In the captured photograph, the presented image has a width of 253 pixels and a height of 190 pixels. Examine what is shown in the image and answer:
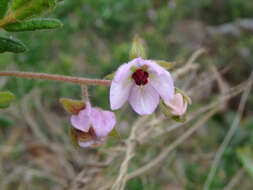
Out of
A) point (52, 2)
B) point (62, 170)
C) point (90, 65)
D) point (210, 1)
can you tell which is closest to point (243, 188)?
point (62, 170)

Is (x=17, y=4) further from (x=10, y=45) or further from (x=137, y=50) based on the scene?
(x=137, y=50)

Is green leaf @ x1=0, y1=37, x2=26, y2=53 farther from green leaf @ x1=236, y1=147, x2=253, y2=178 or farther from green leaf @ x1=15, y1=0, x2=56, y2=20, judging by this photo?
green leaf @ x1=236, y1=147, x2=253, y2=178

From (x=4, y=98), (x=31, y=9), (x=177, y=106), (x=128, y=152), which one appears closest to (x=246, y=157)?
(x=128, y=152)

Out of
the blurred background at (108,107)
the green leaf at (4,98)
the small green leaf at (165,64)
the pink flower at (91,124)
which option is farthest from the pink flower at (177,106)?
the blurred background at (108,107)

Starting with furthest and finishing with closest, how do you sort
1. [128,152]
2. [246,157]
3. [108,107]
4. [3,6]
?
[108,107]
[246,157]
[128,152]
[3,6]

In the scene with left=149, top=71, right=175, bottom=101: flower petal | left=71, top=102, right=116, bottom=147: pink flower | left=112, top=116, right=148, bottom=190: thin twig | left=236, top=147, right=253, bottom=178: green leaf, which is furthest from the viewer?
left=236, top=147, right=253, bottom=178: green leaf

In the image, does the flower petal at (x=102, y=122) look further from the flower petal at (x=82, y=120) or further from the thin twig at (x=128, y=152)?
the thin twig at (x=128, y=152)

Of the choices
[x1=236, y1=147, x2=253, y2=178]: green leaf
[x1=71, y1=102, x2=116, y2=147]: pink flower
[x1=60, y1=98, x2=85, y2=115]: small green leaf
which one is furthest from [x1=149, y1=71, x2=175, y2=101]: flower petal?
[x1=236, y1=147, x2=253, y2=178]: green leaf
